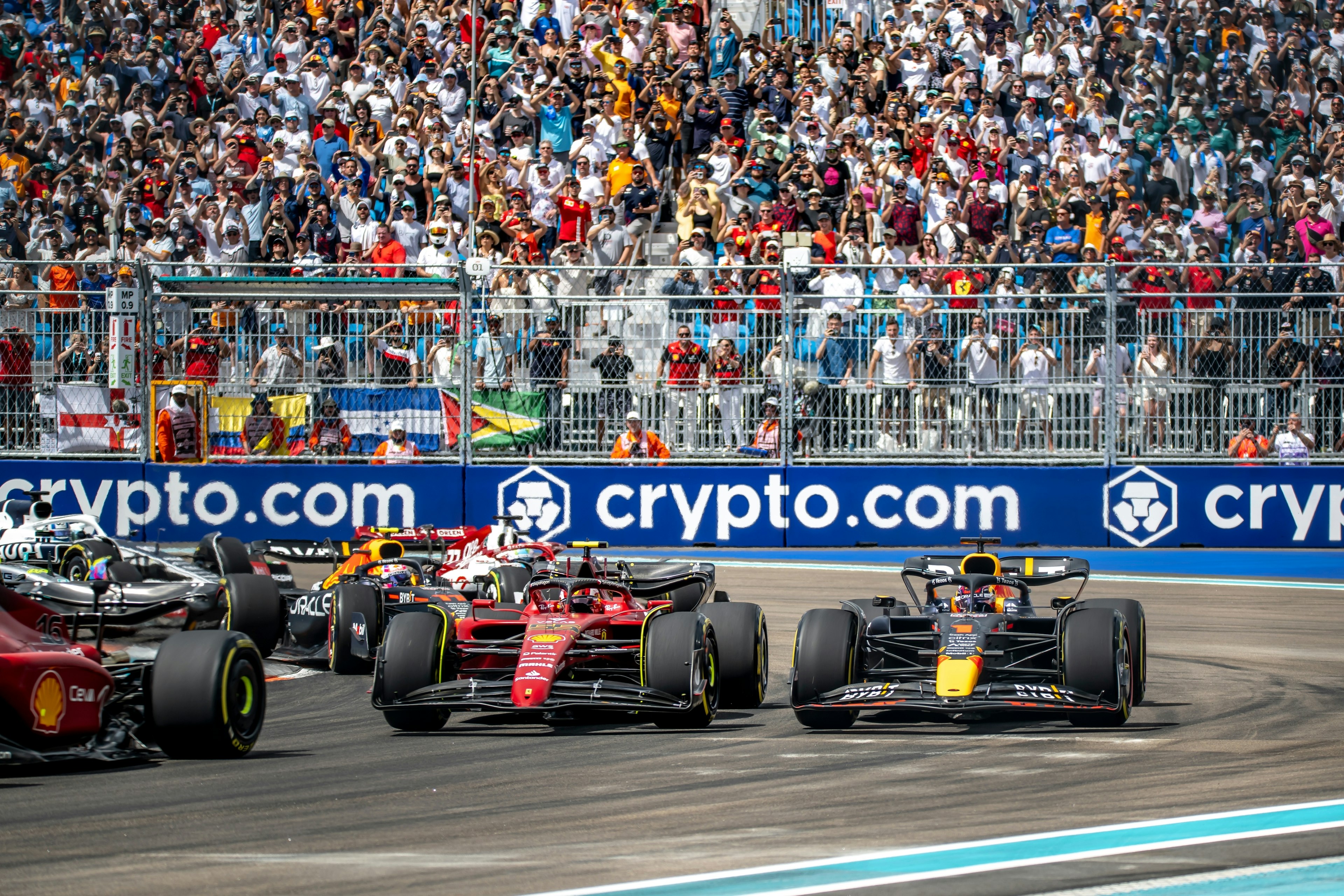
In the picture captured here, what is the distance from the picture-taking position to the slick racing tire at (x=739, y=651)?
10.5 metres

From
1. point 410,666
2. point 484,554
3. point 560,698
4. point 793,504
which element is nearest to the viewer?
point 560,698

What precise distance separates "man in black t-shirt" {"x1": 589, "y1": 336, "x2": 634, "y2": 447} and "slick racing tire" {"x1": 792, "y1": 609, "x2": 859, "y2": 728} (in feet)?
31.9

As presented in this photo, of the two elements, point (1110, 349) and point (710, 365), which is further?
point (710, 365)

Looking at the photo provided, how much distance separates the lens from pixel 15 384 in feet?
66.3

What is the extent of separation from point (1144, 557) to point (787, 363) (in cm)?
433

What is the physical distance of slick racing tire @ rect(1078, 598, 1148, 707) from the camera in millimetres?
10234

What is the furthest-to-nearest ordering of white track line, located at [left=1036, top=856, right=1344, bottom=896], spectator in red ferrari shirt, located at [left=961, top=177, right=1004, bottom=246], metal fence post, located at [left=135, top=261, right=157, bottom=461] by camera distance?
spectator in red ferrari shirt, located at [left=961, top=177, right=1004, bottom=246] → metal fence post, located at [left=135, top=261, right=157, bottom=461] → white track line, located at [left=1036, top=856, right=1344, bottom=896]

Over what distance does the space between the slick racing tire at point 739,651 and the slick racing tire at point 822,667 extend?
639 millimetres

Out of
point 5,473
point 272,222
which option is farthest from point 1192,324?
point 5,473

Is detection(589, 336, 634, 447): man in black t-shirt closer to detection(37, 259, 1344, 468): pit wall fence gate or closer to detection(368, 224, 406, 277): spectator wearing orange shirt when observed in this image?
detection(37, 259, 1344, 468): pit wall fence gate

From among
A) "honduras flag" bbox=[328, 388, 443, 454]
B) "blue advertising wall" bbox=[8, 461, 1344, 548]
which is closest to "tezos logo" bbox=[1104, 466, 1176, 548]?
"blue advertising wall" bbox=[8, 461, 1344, 548]

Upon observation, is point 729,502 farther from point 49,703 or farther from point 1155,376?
point 49,703

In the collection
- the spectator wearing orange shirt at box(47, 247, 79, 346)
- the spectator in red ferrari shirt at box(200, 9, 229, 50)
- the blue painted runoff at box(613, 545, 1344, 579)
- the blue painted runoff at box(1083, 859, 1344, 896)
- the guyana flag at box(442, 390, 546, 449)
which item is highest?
the spectator in red ferrari shirt at box(200, 9, 229, 50)

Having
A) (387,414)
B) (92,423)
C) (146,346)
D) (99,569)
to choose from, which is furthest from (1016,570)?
(92,423)
